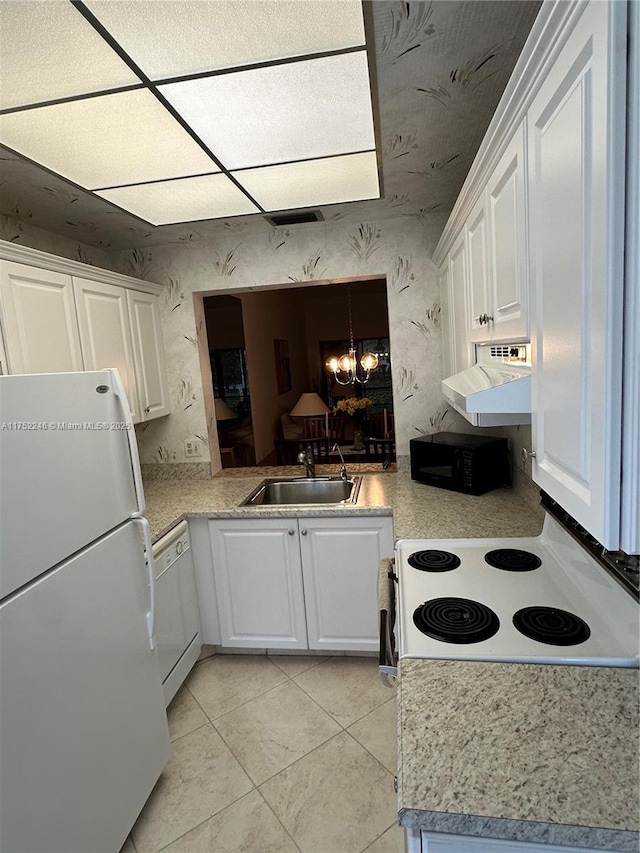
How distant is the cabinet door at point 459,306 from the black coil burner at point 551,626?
98cm

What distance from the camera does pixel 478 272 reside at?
1.69m

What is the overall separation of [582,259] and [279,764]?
83.2 inches

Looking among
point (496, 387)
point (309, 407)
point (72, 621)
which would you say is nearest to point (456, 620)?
point (496, 387)

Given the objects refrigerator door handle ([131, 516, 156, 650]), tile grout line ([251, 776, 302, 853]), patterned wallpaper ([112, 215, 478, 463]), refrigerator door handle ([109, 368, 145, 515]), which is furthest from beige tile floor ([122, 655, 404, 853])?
patterned wallpaper ([112, 215, 478, 463])

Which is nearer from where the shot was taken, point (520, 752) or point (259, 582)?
point (520, 752)

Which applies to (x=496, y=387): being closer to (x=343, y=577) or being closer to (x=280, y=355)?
(x=343, y=577)

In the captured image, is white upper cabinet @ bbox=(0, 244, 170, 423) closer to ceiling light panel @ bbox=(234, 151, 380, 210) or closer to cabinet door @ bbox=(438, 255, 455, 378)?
ceiling light panel @ bbox=(234, 151, 380, 210)

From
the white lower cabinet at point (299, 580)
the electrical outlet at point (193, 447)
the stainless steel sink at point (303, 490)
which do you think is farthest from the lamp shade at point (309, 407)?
the white lower cabinet at point (299, 580)

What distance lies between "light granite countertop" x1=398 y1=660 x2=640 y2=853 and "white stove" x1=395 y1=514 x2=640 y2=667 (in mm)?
64

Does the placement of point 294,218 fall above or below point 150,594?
above

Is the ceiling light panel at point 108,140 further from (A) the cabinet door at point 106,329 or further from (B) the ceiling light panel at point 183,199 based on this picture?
(A) the cabinet door at point 106,329

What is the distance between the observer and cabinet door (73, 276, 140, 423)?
2.32 meters

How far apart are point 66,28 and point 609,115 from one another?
118 centimetres

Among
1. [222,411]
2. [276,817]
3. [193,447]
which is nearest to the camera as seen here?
[276,817]
